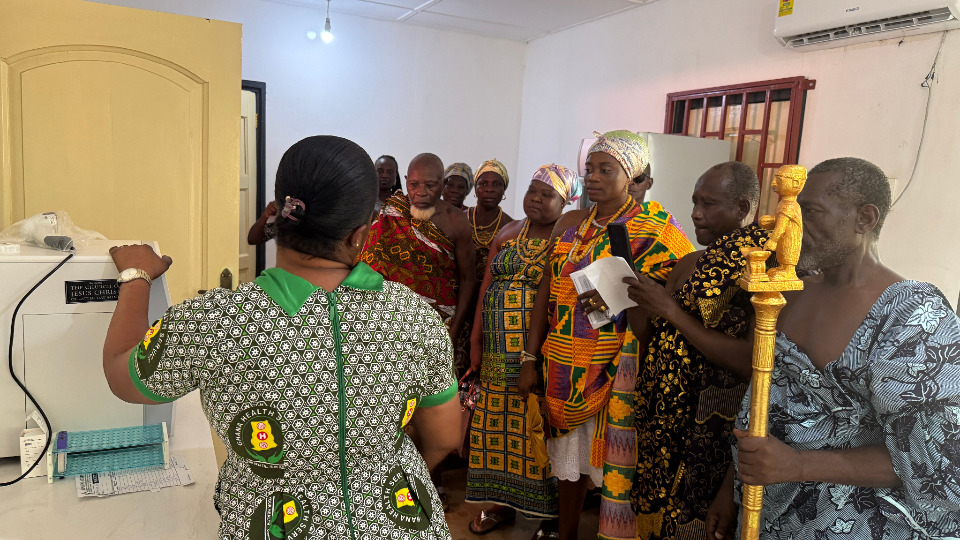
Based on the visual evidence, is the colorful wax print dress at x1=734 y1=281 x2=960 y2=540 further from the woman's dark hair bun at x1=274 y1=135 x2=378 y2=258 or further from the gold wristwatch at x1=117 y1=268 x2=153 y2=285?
the gold wristwatch at x1=117 y1=268 x2=153 y2=285

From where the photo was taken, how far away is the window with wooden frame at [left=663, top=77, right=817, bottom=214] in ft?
11.9

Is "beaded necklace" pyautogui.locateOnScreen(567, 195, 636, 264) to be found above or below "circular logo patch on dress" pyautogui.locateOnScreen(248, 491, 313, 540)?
above

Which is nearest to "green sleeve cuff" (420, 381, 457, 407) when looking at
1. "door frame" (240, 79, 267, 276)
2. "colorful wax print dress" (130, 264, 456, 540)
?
"colorful wax print dress" (130, 264, 456, 540)

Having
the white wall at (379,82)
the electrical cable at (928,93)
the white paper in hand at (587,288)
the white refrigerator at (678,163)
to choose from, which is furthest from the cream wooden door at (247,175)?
the electrical cable at (928,93)

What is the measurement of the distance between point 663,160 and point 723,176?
6.58ft

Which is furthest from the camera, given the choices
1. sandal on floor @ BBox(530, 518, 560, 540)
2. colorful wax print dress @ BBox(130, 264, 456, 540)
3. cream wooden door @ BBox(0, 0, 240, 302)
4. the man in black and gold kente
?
sandal on floor @ BBox(530, 518, 560, 540)

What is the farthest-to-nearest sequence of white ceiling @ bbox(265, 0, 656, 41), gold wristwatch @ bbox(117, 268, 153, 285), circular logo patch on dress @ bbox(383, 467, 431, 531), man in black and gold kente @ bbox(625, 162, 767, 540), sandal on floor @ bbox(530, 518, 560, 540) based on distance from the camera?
white ceiling @ bbox(265, 0, 656, 41)
sandal on floor @ bbox(530, 518, 560, 540)
man in black and gold kente @ bbox(625, 162, 767, 540)
gold wristwatch @ bbox(117, 268, 153, 285)
circular logo patch on dress @ bbox(383, 467, 431, 531)

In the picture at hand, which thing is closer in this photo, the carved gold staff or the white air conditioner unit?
the carved gold staff

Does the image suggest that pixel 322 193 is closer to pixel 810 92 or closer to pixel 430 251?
pixel 430 251

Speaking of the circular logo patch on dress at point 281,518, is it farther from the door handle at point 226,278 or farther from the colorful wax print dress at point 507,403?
the door handle at point 226,278

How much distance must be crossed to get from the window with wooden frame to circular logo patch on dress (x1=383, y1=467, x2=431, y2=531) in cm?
322

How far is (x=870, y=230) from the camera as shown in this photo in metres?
1.18

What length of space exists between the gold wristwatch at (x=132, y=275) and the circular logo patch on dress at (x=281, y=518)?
0.52 meters

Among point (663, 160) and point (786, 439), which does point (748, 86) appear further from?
point (786, 439)
